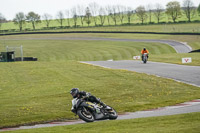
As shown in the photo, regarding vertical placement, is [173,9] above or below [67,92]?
above

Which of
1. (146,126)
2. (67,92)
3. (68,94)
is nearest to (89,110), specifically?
(146,126)

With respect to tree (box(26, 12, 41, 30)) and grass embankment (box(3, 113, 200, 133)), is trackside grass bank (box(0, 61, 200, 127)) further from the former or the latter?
tree (box(26, 12, 41, 30))

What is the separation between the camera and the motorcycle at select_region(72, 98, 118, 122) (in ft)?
45.3

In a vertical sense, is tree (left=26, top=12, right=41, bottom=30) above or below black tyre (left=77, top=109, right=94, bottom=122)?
above

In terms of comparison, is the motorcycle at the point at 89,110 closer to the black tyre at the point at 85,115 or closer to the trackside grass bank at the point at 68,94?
the black tyre at the point at 85,115

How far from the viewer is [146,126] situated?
12141mm

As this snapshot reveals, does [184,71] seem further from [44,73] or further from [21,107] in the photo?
[21,107]

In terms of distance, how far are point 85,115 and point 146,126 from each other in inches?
109

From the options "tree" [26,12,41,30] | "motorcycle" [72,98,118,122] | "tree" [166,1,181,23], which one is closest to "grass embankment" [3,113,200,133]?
"motorcycle" [72,98,118,122]

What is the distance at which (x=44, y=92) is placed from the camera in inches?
859

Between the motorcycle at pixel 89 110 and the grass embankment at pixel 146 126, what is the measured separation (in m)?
0.62

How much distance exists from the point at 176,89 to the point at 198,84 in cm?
241

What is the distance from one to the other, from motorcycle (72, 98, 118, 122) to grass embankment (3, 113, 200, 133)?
62 centimetres

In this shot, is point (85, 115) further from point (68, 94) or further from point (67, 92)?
point (67, 92)
